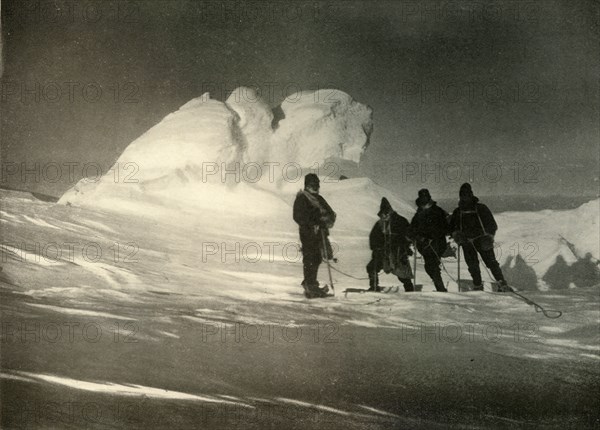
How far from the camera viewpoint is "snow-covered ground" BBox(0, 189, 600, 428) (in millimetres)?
3412

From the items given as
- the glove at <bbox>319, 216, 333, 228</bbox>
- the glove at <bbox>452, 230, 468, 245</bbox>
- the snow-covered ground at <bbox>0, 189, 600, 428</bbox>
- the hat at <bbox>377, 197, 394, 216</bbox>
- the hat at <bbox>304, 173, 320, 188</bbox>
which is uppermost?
the hat at <bbox>304, 173, 320, 188</bbox>

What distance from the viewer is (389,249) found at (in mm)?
3729

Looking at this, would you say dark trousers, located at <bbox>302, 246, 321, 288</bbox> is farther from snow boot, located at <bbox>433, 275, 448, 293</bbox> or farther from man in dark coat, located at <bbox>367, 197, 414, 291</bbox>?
snow boot, located at <bbox>433, 275, 448, 293</bbox>

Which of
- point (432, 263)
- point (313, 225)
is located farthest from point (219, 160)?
point (432, 263)

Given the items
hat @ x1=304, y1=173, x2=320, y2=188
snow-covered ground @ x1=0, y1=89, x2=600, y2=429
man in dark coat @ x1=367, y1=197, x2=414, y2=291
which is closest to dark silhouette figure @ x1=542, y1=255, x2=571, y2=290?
snow-covered ground @ x1=0, y1=89, x2=600, y2=429

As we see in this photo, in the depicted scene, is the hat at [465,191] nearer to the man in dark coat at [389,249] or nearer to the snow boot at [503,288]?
the man in dark coat at [389,249]

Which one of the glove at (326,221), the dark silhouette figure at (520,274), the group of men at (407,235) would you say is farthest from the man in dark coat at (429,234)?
the glove at (326,221)

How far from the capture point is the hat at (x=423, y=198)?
3777 mm

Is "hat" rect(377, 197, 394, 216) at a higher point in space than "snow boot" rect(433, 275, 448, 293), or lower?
higher

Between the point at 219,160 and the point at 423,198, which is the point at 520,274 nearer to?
the point at 423,198

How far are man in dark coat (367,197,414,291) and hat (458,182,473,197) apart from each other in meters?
0.41

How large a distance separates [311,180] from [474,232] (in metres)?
1.06

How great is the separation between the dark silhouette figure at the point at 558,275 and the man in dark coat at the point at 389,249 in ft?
2.81

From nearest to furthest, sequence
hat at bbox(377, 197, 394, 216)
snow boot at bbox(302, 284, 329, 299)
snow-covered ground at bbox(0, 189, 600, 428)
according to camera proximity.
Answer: snow-covered ground at bbox(0, 189, 600, 428), snow boot at bbox(302, 284, 329, 299), hat at bbox(377, 197, 394, 216)
